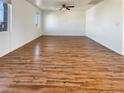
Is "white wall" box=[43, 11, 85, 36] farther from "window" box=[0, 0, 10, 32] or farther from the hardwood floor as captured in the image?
the hardwood floor

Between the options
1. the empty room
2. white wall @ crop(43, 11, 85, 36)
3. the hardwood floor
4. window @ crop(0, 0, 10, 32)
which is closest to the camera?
the hardwood floor

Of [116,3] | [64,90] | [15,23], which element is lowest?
[64,90]

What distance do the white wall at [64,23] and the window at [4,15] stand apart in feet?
35.2

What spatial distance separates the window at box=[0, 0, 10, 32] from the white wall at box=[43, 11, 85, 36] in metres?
10.7

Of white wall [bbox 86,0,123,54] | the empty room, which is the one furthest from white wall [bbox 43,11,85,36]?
white wall [bbox 86,0,123,54]

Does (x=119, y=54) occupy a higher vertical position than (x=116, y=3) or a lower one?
lower

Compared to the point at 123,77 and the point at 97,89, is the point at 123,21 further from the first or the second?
the point at 97,89

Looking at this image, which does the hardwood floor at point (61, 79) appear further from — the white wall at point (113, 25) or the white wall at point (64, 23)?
the white wall at point (64, 23)

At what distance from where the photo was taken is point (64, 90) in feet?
10.3

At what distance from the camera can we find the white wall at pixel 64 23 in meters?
17.5

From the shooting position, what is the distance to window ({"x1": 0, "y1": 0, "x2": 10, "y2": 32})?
6344mm

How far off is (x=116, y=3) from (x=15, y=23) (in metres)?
4.08

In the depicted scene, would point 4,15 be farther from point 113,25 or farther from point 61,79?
point 113,25

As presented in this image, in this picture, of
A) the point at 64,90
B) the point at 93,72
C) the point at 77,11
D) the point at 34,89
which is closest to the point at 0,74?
the point at 34,89
